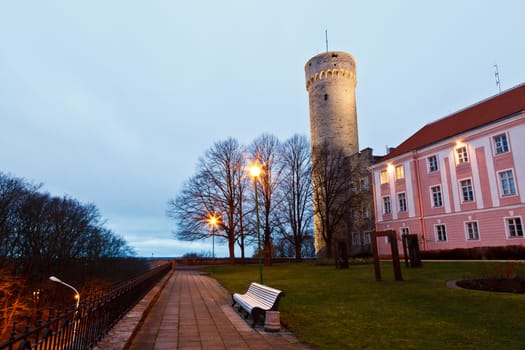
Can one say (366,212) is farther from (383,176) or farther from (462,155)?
(462,155)

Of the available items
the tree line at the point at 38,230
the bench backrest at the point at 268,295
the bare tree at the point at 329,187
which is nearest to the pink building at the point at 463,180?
the bare tree at the point at 329,187

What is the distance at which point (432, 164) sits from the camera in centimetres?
3372

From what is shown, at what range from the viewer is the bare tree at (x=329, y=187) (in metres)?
36.4

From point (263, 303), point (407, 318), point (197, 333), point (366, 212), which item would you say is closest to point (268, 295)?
point (263, 303)

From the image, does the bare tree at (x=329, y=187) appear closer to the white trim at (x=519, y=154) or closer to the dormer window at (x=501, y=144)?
the dormer window at (x=501, y=144)

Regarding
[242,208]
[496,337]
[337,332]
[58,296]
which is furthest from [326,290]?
[58,296]

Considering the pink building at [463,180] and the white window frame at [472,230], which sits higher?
the pink building at [463,180]

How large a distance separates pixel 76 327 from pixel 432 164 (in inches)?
1353

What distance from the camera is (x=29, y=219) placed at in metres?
32.1

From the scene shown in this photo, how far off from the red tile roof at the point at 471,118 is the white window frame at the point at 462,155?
4.63ft

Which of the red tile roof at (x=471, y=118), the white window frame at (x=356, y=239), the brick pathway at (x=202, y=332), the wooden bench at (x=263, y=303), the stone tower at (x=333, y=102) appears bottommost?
the brick pathway at (x=202, y=332)

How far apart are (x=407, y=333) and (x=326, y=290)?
7.02 meters

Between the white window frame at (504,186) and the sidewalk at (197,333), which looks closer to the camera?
the sidewalk at (197,333)

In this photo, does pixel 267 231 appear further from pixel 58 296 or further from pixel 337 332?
pixel 337 332
